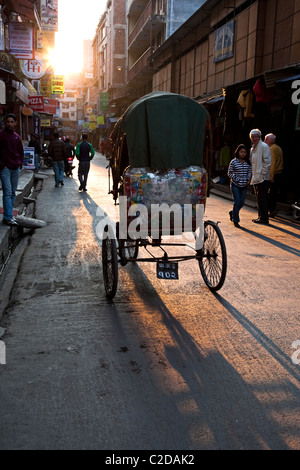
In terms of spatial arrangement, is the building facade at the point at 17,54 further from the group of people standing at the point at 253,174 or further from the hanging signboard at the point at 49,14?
the hanging signboard at the point at 49,14

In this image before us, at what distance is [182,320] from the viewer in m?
5.01

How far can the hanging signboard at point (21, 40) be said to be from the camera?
19.9 m

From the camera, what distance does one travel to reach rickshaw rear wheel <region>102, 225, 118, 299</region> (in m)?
5.36

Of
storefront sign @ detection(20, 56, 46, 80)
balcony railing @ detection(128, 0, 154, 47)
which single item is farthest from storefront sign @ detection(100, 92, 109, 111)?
storefront sign @ detection(20, 56, 46, 80)

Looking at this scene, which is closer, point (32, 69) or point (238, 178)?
point (238, 178)

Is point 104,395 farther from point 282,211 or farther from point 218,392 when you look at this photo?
point 282,211

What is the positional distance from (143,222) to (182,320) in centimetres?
124

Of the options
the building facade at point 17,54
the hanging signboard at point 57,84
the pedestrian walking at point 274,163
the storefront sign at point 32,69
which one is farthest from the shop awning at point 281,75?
the hanging signboard at point 57,84

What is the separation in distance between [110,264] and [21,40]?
689 inches

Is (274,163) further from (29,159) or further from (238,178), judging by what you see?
(29,159)

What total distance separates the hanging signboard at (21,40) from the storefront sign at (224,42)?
8.03 metres

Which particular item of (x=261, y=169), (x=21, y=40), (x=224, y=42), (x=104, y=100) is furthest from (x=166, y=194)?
(x=104, y=100)

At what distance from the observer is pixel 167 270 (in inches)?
213

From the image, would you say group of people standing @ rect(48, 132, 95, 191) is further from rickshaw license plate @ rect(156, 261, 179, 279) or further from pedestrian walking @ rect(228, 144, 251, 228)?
rickshaw license plate @ rect(156, 261, 179, 279)
